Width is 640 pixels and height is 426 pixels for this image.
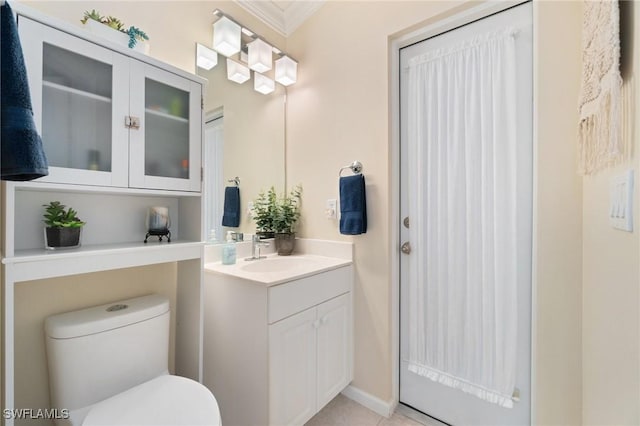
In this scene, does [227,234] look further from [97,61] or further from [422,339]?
[422,339]

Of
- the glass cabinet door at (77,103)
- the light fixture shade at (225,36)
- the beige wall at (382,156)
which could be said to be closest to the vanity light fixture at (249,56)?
the light fixture shade at (225,36)

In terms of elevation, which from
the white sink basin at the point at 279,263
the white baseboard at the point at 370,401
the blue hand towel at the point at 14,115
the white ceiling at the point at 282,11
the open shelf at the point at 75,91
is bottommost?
the white baseboard at the point at 370,401

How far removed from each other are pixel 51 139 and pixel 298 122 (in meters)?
1.43

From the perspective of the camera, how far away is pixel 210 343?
4.79ft

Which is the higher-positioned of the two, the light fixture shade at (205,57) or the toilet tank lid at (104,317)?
the light fixture shade at (205,57)

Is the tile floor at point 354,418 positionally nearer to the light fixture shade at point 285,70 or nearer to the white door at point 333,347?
the white door at point 333,347

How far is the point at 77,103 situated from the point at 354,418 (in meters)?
2.03

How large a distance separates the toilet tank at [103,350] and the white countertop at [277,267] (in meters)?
0.35

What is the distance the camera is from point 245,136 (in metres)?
1.90

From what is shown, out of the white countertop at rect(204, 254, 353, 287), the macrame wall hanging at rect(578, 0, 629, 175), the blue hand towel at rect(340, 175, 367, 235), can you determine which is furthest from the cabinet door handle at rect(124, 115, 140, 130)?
the macrame wall hanging at rect(578, 0, 629, 175)

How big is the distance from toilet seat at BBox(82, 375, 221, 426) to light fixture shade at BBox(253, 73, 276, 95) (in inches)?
71.7

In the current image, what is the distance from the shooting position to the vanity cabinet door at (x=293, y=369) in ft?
4.02

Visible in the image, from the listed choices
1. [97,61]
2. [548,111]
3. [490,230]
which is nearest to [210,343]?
[97,61]

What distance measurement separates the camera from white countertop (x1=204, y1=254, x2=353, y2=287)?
4.24 ft
